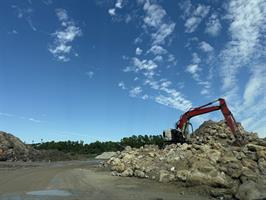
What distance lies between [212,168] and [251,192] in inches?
226

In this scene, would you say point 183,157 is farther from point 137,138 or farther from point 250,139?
point 137,138

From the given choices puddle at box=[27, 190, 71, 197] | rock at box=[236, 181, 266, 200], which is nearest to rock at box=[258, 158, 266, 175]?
rock at box=[236, 181, 266, 200]

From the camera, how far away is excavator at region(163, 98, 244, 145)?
3859 cm

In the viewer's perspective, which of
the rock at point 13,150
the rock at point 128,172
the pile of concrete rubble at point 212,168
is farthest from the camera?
the rock at point 13,150

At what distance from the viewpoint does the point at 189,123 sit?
135 ft

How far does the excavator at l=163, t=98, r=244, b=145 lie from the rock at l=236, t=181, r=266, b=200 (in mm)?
21255

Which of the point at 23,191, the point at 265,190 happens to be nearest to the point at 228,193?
the point at 265,190

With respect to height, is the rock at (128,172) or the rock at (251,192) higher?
the rock at (128,172)

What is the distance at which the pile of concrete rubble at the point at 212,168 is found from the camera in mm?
18352

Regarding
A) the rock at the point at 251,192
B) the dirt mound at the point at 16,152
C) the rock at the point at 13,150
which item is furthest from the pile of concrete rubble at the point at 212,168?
the dirt mound at the point at 16,152

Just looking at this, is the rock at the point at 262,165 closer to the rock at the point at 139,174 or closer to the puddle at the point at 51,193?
the rock at the point at 139,174

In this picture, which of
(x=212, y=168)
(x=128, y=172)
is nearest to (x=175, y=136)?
(x=128, y=172)

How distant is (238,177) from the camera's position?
20750mm

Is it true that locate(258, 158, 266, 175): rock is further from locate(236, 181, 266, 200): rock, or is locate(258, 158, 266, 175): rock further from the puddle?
the puddle
